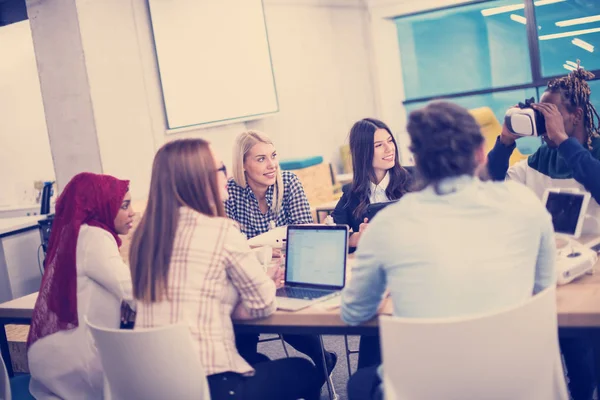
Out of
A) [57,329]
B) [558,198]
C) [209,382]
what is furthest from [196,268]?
[558,198]

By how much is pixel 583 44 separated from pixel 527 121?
15.6ft

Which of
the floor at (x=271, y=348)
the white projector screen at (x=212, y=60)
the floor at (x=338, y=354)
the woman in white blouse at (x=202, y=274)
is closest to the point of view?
the woman in white blouse at (x=202, y=274)

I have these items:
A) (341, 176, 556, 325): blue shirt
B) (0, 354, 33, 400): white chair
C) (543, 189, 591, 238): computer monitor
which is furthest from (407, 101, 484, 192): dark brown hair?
(0, 354, 33, 400): white chair

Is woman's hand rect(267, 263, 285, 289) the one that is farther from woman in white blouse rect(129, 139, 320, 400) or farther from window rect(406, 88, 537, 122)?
window rect(406, 88, 537, 122)

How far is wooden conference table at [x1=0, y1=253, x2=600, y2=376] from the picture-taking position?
1.83 m

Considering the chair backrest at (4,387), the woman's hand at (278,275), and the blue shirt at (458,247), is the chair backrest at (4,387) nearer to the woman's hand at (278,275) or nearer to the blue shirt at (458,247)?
the woman's hand at (278,275)

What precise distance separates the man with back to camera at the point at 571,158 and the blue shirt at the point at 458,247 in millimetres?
817

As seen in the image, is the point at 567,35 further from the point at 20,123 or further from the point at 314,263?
the point at 20,123

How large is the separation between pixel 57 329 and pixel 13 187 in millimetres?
5652

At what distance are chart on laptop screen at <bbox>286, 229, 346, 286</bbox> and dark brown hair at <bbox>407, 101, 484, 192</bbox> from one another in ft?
2.37

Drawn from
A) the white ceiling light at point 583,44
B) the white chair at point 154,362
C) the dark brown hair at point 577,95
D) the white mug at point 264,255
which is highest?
the white ceiling light at point 583,44

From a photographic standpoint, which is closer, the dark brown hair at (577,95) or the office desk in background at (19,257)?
the dark brown hair at (577,95)

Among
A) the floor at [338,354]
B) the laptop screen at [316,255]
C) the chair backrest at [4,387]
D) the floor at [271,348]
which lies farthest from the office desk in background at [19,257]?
the laptop screen at [316,255]

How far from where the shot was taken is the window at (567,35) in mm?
6734
